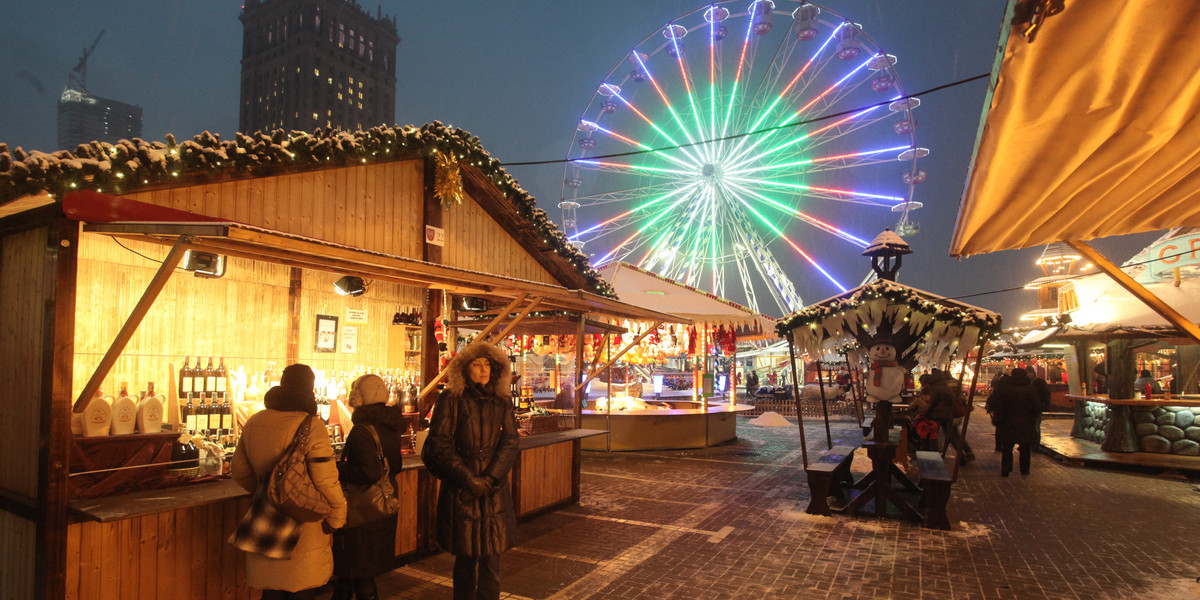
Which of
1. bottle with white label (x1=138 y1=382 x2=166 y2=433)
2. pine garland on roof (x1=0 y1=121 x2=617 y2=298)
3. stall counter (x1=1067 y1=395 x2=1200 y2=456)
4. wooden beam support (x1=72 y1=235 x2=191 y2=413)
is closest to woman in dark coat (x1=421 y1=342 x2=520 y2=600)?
wooden beam support (x1=72 y1=235 x2=191 y2=413)

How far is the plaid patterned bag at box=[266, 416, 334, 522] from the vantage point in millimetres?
3258

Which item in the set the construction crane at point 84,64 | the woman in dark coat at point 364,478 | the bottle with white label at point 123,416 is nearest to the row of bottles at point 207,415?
the bottle with white label at point 123,416

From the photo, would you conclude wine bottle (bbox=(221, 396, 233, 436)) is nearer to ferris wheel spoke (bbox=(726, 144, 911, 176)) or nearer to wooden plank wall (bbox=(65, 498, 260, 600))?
wooden plank wall (bbox=(65, 498, 260, 600))

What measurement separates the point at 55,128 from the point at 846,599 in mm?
199933

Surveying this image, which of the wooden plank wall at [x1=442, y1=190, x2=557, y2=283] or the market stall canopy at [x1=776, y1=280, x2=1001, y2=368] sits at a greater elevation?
the wooden plank wall at [x1=442, y1=190, x2=557, y2=283]

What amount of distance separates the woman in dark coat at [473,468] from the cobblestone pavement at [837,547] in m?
1.15

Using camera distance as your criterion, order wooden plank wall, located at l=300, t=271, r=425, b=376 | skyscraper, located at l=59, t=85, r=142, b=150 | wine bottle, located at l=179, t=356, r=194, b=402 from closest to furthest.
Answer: wine bottle, located at l=179, t=356, r=194, b=402, wooden plank wall, located at l=300, t=271, r=425, b=376, skyscraper, located at l=59, t=85, r=142, b=150

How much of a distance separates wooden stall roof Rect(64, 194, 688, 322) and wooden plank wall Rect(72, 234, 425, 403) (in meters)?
0.76

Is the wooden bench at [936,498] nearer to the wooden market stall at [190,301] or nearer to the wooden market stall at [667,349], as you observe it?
the wooden market stall at [190,301]

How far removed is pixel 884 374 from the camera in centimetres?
856

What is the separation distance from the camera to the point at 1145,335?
486 inches

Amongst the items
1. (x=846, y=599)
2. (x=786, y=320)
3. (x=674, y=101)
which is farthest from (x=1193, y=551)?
(x=674, y=101)

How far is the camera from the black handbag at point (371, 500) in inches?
147

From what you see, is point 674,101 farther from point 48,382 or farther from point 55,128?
point 55,128
